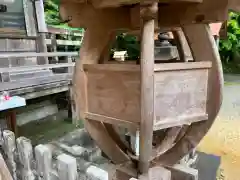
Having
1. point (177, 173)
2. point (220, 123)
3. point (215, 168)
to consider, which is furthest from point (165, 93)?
point (220, 123)

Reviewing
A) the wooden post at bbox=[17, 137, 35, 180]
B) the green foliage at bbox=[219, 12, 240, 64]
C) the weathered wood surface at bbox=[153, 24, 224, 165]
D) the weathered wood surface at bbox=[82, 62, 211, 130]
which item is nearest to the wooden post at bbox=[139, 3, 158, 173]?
the weathered wood surface at bbox=[82, 62, 211, 130]

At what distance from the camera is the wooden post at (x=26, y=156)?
140 centimetres

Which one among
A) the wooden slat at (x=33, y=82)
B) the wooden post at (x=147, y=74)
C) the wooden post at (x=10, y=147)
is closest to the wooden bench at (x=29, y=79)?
the wooden slat at (x=33, y=82)

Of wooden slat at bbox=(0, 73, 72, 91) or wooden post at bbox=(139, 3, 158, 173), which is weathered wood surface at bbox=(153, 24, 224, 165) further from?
wooden slat at bbox=(0, 73, 72, 91)

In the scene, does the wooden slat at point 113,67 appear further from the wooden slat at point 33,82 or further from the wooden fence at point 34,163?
the wooden slat at point 33,82

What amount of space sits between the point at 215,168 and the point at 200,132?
3.52 ft

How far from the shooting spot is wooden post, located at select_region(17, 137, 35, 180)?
1.40m

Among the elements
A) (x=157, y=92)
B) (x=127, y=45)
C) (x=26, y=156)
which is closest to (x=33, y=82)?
(x=127, y=45)

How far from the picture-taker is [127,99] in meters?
0.98

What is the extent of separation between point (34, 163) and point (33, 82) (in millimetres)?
2016

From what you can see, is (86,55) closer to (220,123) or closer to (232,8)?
(232,8)

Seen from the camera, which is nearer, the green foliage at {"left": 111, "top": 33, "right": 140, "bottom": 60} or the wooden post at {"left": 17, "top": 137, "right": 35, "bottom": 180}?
the wooden post at {"left": 17, "top": 137, "right": 35, "bottom": 180}

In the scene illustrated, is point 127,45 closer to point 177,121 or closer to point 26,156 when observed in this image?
point 26,156

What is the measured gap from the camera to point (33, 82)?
10.6 ft
